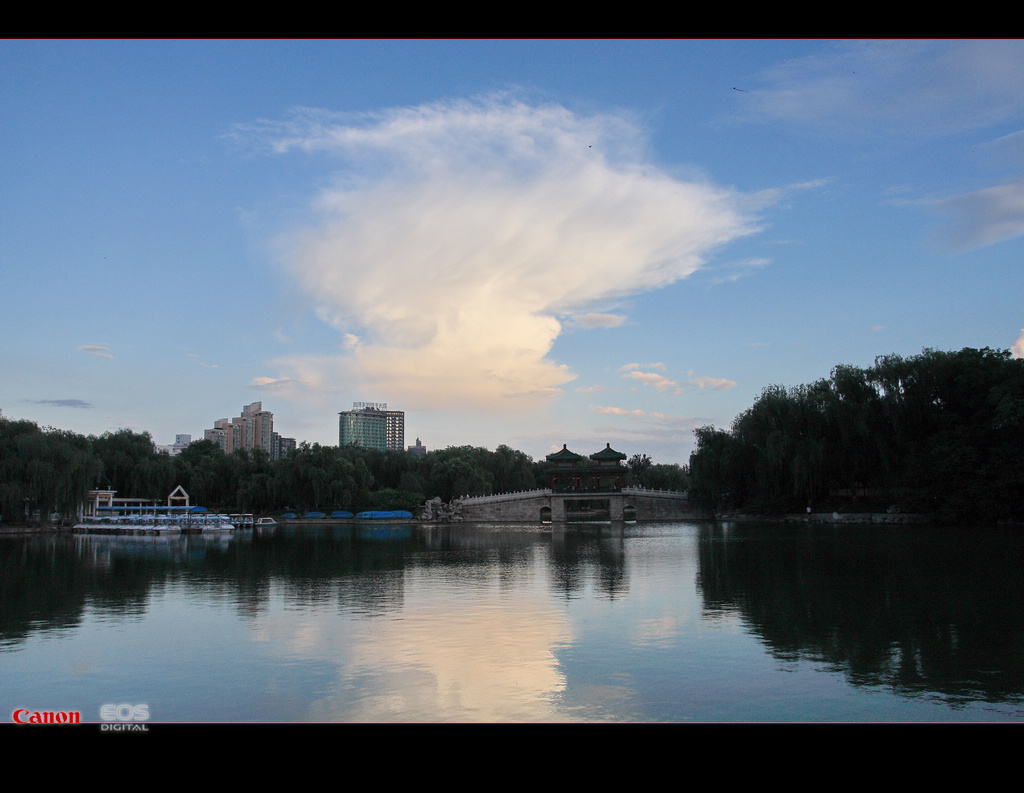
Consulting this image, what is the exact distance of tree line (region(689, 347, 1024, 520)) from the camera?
36281 mm

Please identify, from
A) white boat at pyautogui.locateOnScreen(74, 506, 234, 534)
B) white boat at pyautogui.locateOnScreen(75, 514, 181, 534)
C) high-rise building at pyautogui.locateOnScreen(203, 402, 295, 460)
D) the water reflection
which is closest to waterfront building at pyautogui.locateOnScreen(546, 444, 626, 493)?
white boat at pyautogui.locateOnScreen(74, 506, 234, 534)

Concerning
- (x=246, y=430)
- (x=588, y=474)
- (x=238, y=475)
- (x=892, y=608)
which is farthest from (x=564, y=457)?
(x=246, y=430)

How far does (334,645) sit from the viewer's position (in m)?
10.2

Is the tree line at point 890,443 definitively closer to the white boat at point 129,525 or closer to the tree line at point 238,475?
the tree line at point 238,475

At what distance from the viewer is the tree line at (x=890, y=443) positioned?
119 ft

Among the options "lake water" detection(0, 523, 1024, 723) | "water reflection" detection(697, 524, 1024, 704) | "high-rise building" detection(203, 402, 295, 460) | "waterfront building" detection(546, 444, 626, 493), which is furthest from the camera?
"high-rise building" detection(203, 402, 295, 460)

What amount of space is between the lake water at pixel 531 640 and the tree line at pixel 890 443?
1739 cm

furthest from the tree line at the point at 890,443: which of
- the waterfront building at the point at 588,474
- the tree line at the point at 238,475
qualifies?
the tree line at the point at 238,475

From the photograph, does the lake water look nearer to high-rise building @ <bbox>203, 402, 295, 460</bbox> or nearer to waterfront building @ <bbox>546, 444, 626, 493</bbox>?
waterfront building @ <bbox>546, 444, 626, 493</bbox>

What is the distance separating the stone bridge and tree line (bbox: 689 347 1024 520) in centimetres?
853

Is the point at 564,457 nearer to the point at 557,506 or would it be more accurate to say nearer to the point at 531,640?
the point at 557,506

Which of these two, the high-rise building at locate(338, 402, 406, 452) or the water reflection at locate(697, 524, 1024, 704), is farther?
the high-rise building at locate(338, 402, 406, 452)

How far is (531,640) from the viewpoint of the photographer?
10516 millimetres
